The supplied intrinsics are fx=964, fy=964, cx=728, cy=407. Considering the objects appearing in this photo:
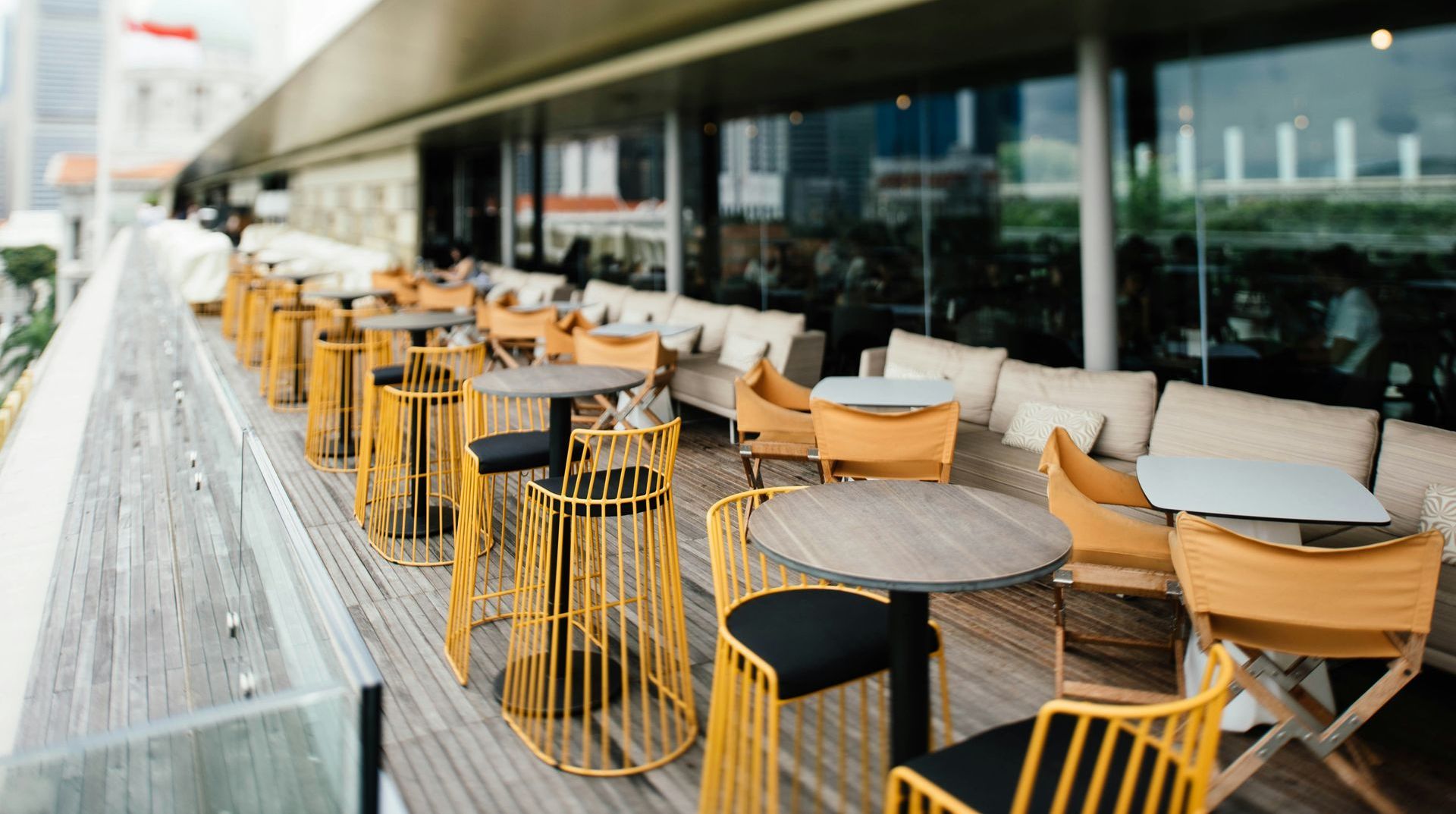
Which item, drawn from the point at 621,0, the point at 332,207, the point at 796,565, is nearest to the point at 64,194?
the point at 332,207

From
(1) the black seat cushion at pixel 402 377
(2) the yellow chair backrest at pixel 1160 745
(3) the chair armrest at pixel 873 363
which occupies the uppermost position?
(3) the chair armrest at pixel 873 363

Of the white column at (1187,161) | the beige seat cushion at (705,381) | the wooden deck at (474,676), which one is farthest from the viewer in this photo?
the beige seat cushion at (705,381)

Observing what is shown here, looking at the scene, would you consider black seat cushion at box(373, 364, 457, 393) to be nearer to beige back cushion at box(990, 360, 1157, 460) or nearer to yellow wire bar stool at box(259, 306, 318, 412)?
yellow wire bar stool at box(259, 306, 318, 412)

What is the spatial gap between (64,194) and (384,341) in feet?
211

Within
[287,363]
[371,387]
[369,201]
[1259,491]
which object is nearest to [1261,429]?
[1259,491]

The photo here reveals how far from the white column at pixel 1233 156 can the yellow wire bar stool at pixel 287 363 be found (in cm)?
706

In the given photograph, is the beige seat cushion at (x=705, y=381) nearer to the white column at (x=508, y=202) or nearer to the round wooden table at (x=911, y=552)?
the round wooden table at (x=911, y=552)

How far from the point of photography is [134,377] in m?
9.10

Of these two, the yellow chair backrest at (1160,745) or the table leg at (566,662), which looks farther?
the table leg at (566,662)

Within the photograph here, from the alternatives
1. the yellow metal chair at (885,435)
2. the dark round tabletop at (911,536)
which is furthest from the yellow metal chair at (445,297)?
the dark round tabletop at (911,536)

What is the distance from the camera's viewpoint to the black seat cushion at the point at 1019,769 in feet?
5.63

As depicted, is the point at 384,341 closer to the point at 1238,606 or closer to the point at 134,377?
the point at 134,377

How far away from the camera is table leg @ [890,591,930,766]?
2.21m

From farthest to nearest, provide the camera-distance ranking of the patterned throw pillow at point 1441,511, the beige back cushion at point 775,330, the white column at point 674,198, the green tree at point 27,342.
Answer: the green tree at point 27,342 → the white column at point 674,198 → the beige back cushion at point 775,330 → the patterned throw pillow at point 1441,511
